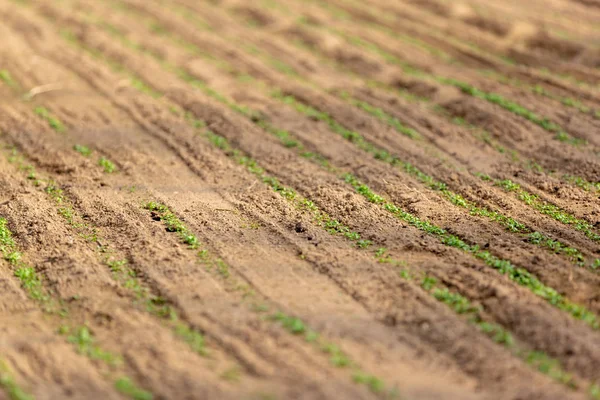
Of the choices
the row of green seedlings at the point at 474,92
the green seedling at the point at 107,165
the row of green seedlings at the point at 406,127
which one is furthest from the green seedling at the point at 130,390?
the row of green seedlings at the point at 474,92

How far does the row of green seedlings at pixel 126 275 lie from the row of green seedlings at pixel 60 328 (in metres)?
0.59

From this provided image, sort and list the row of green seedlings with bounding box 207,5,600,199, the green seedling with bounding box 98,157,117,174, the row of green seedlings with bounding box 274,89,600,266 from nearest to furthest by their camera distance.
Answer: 1. the row of green seedlings with bounding box 274,89,600,266
2. the row of green seedlings with bounding box 207,5,600,199
3. the green seedling with bounding box 98,157,117,174

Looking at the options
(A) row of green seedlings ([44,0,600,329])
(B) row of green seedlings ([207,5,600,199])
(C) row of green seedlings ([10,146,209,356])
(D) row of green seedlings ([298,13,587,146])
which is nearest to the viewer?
(C) row of green seedlings ([10,146,209,356])

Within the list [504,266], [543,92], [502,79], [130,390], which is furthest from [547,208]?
[130,390]

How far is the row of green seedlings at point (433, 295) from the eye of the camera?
5797mm

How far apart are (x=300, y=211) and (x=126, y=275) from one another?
220 cm

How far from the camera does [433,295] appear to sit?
6.68 m

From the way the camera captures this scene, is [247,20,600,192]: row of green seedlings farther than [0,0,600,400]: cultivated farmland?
Yes

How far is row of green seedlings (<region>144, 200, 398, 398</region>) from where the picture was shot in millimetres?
5684

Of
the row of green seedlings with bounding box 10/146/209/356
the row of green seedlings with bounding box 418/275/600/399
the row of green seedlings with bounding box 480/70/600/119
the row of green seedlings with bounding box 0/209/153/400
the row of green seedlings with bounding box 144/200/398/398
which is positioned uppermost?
the row of green seedlings with bounding box 480/70/600/119

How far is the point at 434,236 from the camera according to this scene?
7707mm

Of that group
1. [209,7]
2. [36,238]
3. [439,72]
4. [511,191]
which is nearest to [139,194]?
[36,238]

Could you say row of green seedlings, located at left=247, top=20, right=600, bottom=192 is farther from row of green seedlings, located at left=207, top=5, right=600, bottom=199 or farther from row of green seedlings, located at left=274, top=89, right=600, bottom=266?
row of green seedlings, located at left=274, top=89, right=600, bottom=266

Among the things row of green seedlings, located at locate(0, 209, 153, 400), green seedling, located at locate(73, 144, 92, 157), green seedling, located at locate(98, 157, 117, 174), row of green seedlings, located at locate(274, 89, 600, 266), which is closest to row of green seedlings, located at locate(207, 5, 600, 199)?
row of green seedlings, located at locate(274, 89, 600, 266)
